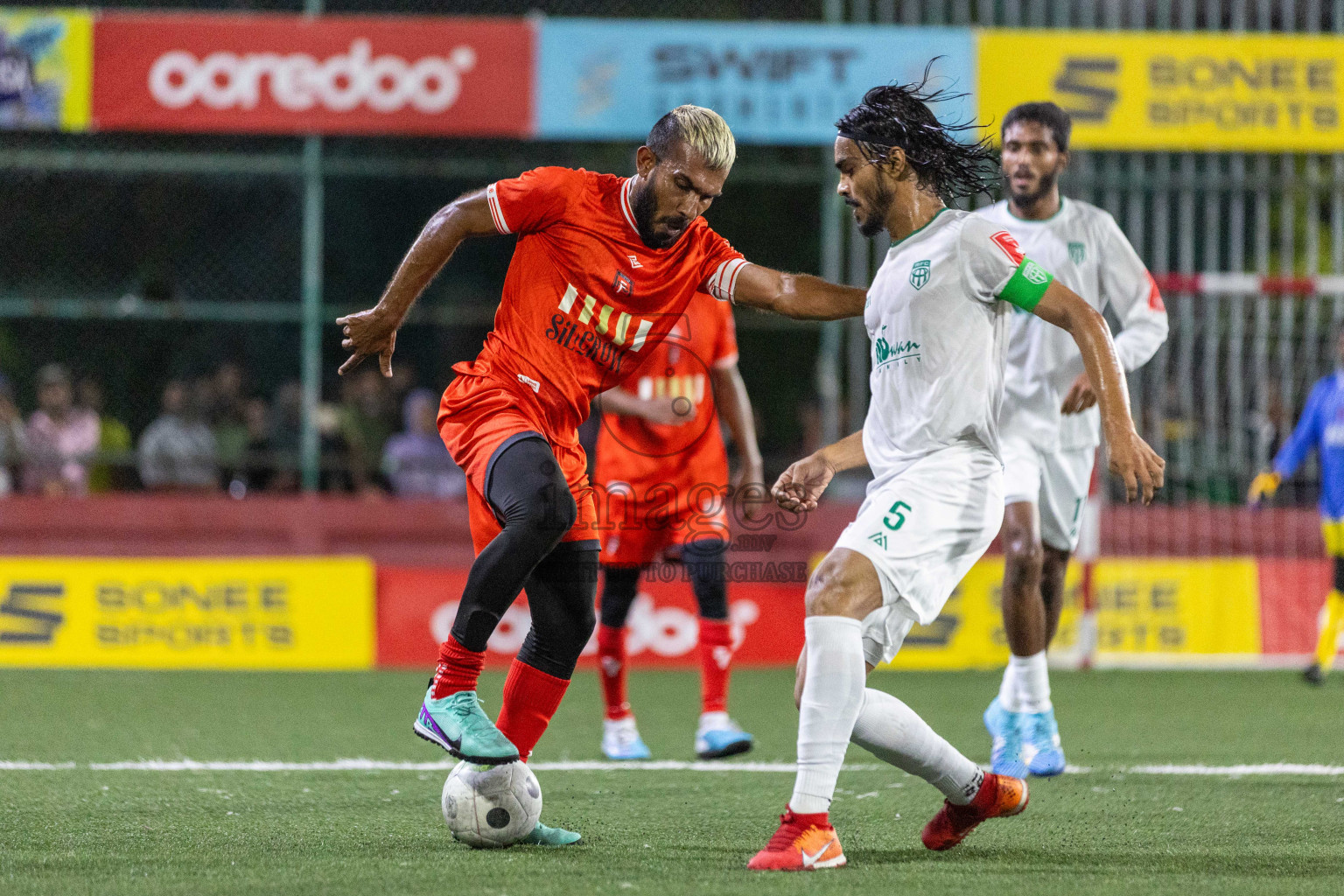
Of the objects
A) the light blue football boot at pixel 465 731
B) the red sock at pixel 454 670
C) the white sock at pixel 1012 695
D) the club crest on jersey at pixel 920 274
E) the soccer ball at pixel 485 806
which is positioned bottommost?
the white sock at pixel 1012 695

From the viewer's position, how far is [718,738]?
630 centimetres

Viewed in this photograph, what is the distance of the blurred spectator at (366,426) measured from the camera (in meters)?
11.4

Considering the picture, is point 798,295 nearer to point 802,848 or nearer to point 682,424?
point 802,848

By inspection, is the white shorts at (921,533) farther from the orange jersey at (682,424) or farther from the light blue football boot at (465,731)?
the orange jersey at (682,424)

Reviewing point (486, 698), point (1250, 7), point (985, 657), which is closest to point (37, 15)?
point (486, 698)

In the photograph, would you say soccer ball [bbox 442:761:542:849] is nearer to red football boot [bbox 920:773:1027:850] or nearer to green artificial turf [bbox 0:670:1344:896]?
green artificial turf [bbox 0:670:1344:896]

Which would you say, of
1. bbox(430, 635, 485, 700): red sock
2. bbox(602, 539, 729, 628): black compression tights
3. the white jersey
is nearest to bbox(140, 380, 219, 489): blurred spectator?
bbox(602, 539, 729, 628): black compression tights

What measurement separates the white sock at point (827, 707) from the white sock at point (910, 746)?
93mm

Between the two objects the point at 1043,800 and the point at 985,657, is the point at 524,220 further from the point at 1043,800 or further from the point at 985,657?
the point at 985,657

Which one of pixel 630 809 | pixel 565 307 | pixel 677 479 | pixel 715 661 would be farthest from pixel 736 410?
pixel 565 307

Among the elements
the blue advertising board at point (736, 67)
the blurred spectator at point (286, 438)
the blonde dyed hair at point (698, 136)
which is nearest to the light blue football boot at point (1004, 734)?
the blonde dyed hair at point (698, 136)

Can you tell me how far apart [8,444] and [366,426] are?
8.25 feet

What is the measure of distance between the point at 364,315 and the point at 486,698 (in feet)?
15.0

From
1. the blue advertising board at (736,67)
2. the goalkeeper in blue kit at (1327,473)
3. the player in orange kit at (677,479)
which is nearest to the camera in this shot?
the player in orange kit at (677,479)
